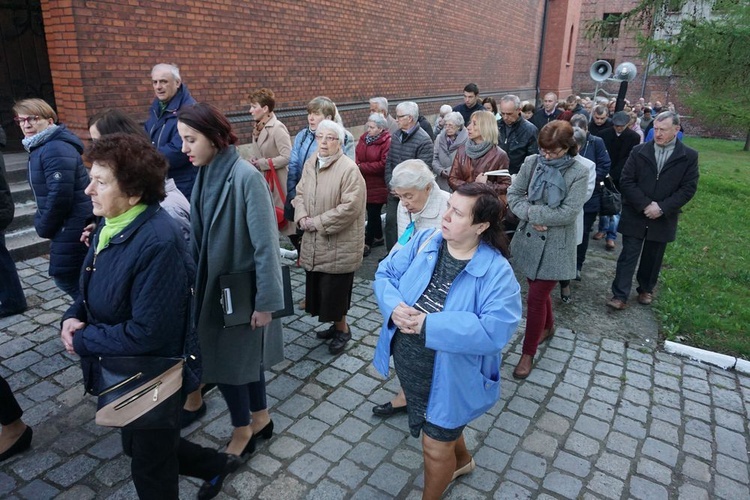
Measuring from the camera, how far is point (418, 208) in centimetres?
336

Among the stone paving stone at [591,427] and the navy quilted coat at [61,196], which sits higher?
the navy quilted coat at [61,196]

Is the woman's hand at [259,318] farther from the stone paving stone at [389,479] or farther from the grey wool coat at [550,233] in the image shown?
the grey wool coat at [550,233]

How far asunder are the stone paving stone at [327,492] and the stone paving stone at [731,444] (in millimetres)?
2543

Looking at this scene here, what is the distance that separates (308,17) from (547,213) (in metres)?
7.13

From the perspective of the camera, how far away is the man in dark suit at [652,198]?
5.23 meters

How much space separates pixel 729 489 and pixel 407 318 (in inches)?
95.1

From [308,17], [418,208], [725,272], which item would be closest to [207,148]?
[418,208]

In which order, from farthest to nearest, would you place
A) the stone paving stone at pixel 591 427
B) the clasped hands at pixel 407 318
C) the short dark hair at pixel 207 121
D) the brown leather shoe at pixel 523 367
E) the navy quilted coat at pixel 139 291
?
1. the brown leather shoe at pixel 523 367
2. the stone paving stone at pixel 591 427
3. the short dark hair at pixel 207 121
4. the clasped hands at pixel 407 318
5. the navy quilted coat at pixel 139 291

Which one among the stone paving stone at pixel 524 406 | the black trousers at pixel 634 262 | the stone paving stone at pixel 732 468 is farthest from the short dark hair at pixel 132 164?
the black trousers at pixel 634 262

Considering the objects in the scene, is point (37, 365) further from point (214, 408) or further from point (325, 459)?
point (325, 459)

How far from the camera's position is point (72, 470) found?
3062 mm

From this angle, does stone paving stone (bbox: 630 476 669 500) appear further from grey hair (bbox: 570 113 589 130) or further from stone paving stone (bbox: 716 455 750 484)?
grey hair (bbox: 570 113 589 130)

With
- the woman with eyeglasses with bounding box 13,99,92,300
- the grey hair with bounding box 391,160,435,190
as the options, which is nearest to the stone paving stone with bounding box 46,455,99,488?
the woman with eyeglasses with bounding box 13,99,92,300

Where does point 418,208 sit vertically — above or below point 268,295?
above
